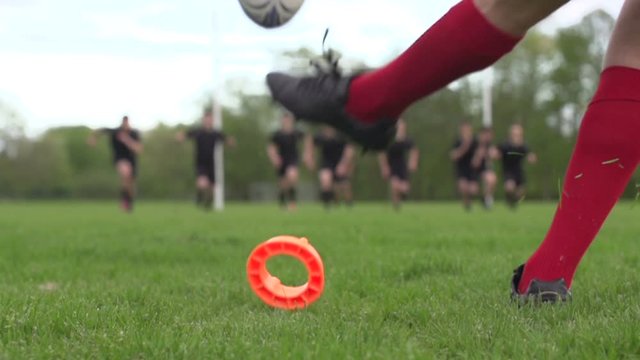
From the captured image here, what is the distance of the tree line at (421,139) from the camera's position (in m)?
42.9

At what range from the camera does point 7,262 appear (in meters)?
4.42

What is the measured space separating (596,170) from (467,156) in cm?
1646

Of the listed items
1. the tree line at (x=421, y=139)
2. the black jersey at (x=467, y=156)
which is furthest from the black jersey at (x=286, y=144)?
the tree line at (x=421, y=139)

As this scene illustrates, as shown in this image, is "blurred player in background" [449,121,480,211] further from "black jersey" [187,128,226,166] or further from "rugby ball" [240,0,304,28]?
"rugby ball" [240,0,304,28]

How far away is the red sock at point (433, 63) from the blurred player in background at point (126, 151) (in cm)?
1418

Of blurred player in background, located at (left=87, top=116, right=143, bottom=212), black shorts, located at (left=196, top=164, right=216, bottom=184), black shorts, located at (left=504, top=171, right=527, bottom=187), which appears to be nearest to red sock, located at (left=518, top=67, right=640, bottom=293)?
blurred player in background, located at (left=87, top=116, right=143, bottom=212)

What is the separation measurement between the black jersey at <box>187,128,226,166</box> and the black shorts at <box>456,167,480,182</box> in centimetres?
595

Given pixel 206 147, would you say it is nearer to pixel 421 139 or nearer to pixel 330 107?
pixel 330 107

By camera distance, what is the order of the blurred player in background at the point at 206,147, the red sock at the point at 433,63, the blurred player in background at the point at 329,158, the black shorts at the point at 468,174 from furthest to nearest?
1. the black shorts at the point at 468,174
2. the blurred player in background at the point at 206,147
3. the blurred player in background at the point at 329,158
4. the red sock at the point at 433,63

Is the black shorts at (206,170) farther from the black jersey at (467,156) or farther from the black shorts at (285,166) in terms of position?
the black jersey at (467,156)

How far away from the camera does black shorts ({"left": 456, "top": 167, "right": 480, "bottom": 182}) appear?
60.3 feet

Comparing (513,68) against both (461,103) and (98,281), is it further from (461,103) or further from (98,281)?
(98,281)

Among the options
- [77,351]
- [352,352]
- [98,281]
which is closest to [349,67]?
[352,352]

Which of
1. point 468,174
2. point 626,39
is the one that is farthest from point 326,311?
point 468,174
